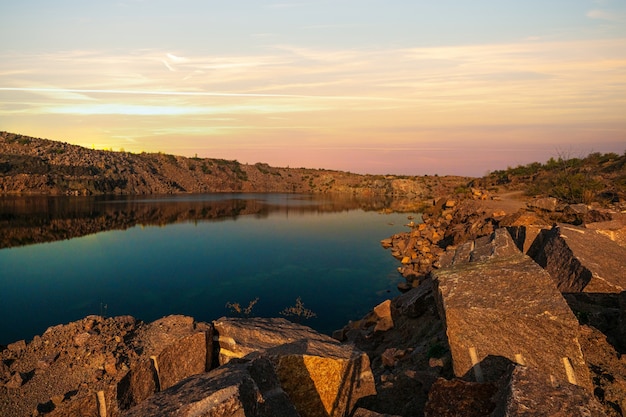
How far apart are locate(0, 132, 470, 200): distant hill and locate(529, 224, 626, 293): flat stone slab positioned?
236 ft

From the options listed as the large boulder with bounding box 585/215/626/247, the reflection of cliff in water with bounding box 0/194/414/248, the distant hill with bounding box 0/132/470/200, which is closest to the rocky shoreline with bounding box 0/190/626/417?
the large boulder with bounding box 585/215/626/247

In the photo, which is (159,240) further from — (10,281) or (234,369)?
(234,369)

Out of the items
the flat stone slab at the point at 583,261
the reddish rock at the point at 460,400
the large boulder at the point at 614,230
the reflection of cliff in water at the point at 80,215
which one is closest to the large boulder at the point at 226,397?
the reddish rock at the point at 460,400

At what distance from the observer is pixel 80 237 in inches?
1277

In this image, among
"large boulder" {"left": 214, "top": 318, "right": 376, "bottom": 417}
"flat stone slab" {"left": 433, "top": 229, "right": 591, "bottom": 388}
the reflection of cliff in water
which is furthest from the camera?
the reflection of cliff in water

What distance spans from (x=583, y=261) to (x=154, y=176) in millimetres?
88519

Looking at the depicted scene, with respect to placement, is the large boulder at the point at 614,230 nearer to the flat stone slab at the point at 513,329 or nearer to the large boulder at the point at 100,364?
the flat stone slab at the point at 513,329

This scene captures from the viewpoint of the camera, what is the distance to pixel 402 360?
24.7ft

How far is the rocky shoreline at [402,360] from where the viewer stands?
12.7 ft

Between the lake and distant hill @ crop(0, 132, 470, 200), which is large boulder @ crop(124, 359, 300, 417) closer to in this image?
the lake

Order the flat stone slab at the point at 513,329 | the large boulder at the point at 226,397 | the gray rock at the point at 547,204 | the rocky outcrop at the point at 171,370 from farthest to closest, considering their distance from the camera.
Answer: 1. the gray rock at the point at 547,204
2. the rocky outcrop at the point at 171,370
3. the flat stone slab at the point at 513,329
4. the large boulder at the point at 226,397

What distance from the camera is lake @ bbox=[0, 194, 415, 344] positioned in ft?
55.5

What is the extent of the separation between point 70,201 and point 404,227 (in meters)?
47.6

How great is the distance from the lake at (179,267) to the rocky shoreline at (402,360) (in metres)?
8.87
